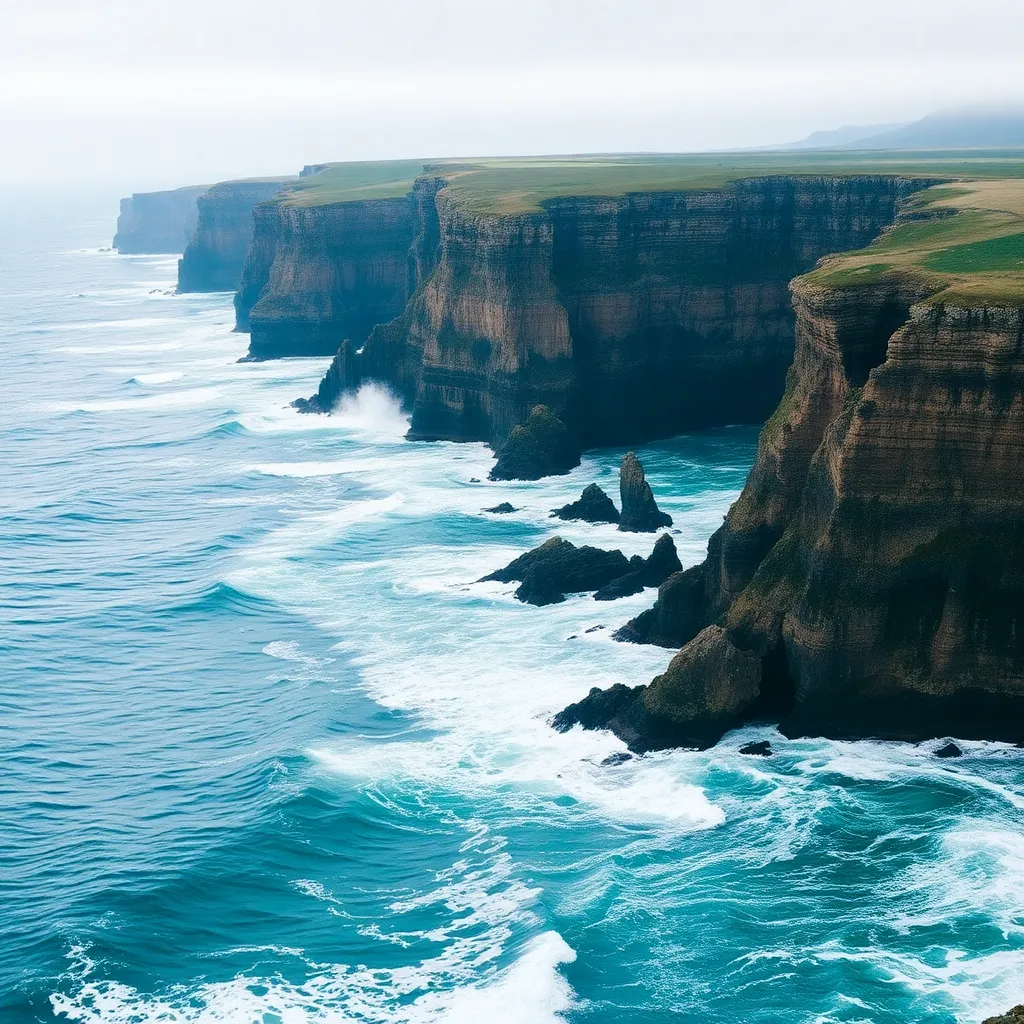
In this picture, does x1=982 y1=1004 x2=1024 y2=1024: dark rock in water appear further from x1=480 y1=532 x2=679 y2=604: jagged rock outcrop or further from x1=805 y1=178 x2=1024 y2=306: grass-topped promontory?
x1=480 y1=532 x2=679 y2=604: jagged rock outcrop

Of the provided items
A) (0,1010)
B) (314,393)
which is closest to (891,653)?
(0,1010)

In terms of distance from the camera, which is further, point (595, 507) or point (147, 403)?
point (147, 403)

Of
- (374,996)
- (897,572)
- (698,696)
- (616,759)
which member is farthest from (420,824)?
(897,572)

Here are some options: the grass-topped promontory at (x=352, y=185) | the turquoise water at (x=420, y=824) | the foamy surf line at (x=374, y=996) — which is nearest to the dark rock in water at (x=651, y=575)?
the turquoise water at (x=420, y=824)

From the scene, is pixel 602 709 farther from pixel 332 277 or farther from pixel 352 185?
pixel 352 185

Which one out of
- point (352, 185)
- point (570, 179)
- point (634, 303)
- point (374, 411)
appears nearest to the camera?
point (634, 303)

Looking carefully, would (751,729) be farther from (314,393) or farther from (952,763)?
(314,393)
